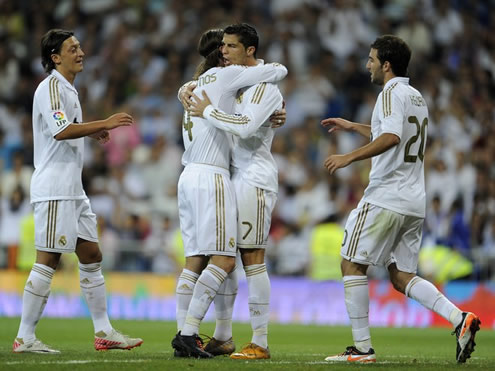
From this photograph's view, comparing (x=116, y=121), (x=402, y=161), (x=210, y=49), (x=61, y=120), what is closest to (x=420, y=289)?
(x=402, y=161)

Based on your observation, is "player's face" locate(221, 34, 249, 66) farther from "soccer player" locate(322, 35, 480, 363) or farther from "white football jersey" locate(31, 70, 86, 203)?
"white football jersey" locate(31, 70, 86, 203)

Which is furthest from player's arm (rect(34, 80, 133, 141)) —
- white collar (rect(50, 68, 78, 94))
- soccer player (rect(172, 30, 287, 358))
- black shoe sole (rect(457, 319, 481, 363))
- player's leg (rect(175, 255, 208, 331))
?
black shoe sole (rect(457, 319, 481, 363))

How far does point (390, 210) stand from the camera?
7.71 meters

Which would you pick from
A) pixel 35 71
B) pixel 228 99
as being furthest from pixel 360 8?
pixel 228 99

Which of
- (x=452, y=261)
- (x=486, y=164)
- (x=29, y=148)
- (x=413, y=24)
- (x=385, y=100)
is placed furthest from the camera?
(x=413, y=24)

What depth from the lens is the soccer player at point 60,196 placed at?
25.8ft

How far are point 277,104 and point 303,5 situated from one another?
12.1 meters

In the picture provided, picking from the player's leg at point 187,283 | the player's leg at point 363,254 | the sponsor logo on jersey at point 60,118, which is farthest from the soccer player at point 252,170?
the sponsor logo on jersey at point 60,118

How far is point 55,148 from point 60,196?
0.38 metres

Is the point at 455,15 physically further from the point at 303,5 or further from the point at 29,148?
the point at 29,148

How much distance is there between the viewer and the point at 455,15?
778 inches

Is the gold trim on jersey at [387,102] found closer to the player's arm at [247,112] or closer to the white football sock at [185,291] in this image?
the player's arm at [247,112]

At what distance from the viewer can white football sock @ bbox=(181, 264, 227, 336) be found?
7.62 metres

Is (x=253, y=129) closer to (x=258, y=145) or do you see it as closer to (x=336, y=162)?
(x=258, y=145)
